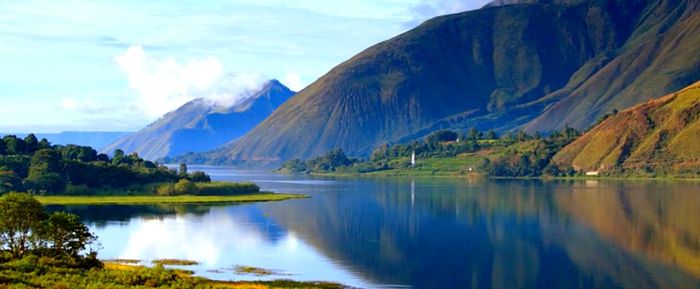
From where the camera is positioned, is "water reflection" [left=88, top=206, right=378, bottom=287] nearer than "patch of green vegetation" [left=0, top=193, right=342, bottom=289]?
No

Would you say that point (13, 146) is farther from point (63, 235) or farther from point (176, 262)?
point (63, 235)

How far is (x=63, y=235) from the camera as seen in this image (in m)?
71.4

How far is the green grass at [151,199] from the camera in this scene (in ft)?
508

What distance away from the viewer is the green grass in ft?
508

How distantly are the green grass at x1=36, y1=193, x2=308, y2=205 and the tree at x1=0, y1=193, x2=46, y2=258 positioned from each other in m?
76.8

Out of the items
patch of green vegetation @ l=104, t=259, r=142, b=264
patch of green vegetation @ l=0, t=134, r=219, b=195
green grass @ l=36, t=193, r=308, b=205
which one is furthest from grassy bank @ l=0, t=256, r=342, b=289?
patch of green vegetation @ l=0, t=134, r=219, b=195

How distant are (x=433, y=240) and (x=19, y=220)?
5053 cm

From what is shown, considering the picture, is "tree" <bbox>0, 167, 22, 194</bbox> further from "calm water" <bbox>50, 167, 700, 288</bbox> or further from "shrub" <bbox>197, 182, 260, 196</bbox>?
"shrub" <bbox>197, 182, 260, 196</bbox>

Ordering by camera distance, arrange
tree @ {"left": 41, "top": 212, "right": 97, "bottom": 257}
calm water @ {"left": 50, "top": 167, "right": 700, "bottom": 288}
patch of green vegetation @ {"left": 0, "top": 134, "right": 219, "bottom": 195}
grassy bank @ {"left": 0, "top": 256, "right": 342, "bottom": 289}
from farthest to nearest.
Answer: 1. patch of green vegetation @ {"left": 0, "top": 134, "right": 219, "bottom": 195}
2. calm water @ {"left": 50, "top": 167, "right": 700, "bottom": 288}
3. tree @ {"left": 41, "top": 212, "right": 97, "bottom": 257}
4. grassy bank @ {"left": 0, "top": 256, "right": 342, "bottom": 289}

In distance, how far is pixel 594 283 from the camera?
250ft

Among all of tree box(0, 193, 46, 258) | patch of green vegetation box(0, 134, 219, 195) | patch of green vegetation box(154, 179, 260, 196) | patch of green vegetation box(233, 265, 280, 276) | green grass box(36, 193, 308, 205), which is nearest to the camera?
tree box(0, 193, 46, 258)

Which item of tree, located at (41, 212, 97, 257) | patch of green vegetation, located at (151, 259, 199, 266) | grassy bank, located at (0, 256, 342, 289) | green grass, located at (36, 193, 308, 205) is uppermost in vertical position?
green grass, located at (36, 193, 308, 205)

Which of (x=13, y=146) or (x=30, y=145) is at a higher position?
(x=30, y=145)

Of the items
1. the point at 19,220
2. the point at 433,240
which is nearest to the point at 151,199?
the point at 433,240
